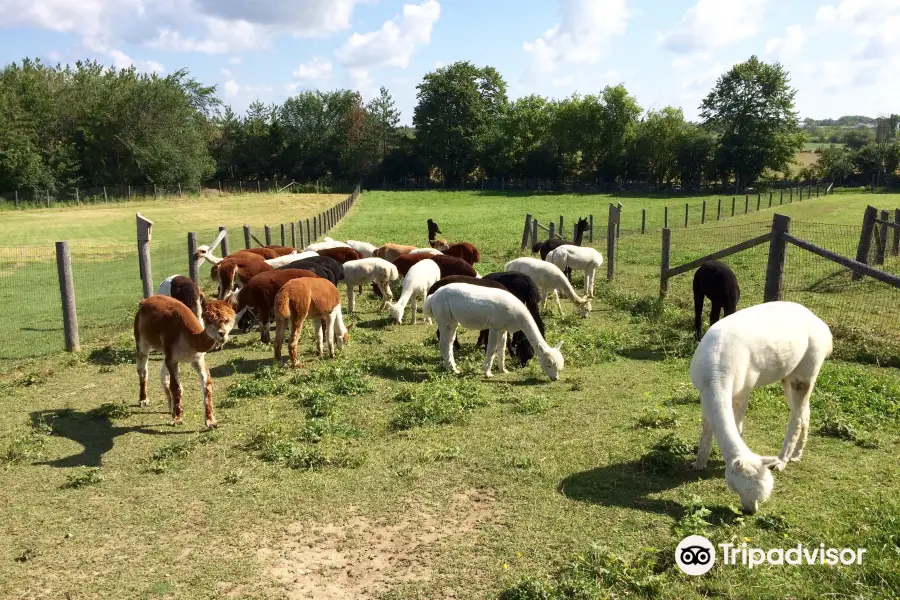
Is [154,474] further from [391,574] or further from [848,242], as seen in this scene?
[848,242]

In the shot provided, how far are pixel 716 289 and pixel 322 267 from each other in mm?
7089

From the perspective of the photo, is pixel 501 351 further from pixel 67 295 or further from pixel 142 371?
pixel 67 295

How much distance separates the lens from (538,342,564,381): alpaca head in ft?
27.0

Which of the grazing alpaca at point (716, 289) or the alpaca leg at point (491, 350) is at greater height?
the grazing alpaca at point (716, 289)

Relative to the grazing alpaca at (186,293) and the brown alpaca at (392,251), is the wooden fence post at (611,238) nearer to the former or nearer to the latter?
the brown alpaca at (392,251)

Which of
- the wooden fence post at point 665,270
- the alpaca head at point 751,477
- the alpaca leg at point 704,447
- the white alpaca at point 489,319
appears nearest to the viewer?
the alpaca head at point 751,477

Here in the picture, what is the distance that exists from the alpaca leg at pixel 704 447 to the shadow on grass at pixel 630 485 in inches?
2.7

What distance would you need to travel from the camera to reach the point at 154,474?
5.95 meters

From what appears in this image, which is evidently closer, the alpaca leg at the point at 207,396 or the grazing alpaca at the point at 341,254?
the alpaca leg at the point at 207,396

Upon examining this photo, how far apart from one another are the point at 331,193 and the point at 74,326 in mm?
56739

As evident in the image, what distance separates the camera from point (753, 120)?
59250 millimetres

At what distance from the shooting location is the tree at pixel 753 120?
5675cm

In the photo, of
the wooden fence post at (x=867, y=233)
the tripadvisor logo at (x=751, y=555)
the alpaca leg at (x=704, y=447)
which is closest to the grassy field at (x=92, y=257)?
the alpaca leg at (x=704, y=447)

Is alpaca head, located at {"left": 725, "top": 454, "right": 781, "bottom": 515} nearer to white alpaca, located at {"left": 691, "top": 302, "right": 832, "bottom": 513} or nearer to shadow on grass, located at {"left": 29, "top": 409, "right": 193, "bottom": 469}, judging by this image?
white alpaca, located at {"left": 691, "top": 302, "right": 832, "bottom": 513}
